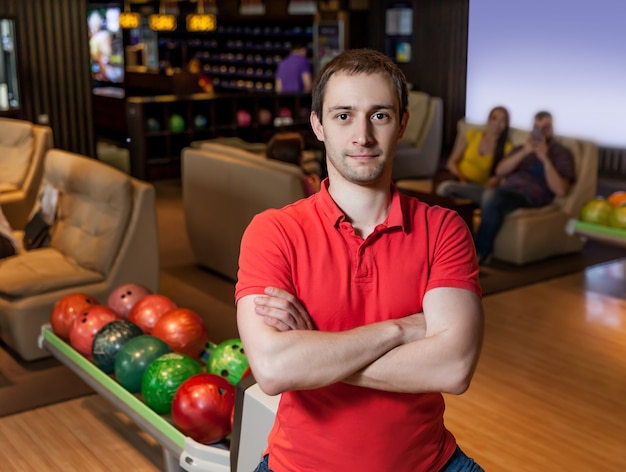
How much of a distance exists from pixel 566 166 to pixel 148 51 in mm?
11936

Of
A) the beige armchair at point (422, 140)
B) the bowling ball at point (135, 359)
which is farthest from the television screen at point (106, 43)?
the bowling ball at point (135, 359)

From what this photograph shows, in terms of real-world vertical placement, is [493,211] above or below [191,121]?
below

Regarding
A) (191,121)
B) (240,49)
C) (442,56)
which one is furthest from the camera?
(240,49)

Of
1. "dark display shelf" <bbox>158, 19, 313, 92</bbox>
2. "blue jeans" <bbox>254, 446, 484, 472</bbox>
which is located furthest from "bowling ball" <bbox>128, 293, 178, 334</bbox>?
"dark display shelf" <bbox>158, 19, 313, 92</bbox>

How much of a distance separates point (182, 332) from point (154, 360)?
0.26 meters

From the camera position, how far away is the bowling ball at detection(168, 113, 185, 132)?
9.38 metres

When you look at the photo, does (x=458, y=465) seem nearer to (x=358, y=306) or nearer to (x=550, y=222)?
(x=358, y=306)

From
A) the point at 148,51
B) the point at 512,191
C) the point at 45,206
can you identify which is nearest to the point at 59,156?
the point at 45,206

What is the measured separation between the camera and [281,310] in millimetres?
1710

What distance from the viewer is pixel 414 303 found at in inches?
71.4

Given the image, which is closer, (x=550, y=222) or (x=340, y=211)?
(x=340, y=211)

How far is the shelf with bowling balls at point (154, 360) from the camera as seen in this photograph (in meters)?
2.96

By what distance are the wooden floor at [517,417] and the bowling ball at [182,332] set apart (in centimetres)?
43

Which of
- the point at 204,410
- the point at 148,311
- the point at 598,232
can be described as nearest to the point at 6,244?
the point at 148,311
